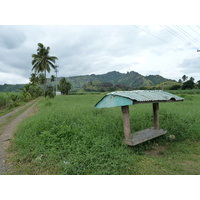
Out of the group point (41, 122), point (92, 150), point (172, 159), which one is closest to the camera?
point (92, 150)

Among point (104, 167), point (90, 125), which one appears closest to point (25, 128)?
point (90, 125)

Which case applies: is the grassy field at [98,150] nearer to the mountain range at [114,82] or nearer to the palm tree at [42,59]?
the palm tree at [42,59]

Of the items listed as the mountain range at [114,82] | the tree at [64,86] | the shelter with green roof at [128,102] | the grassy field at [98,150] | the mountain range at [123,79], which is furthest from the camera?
the mountain range at [123,79]

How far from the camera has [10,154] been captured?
4.45 m

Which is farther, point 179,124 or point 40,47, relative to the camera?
point 40,47

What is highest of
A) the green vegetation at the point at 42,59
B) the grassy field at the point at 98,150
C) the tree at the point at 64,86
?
the green vegetation at the point at 42,59

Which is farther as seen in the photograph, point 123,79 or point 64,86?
point 123,79

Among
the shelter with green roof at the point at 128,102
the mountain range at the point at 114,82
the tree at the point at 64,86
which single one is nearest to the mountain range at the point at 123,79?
the mountain range at the point at 114,82

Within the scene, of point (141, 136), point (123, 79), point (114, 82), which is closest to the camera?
point (141, 136)

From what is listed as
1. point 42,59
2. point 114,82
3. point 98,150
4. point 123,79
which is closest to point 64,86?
point 42,59

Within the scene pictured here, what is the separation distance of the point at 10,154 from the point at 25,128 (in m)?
1.68

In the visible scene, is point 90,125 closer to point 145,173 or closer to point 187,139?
point 145,173

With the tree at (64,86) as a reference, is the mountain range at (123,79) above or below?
above

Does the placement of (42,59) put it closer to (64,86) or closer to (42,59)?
(42,59)
